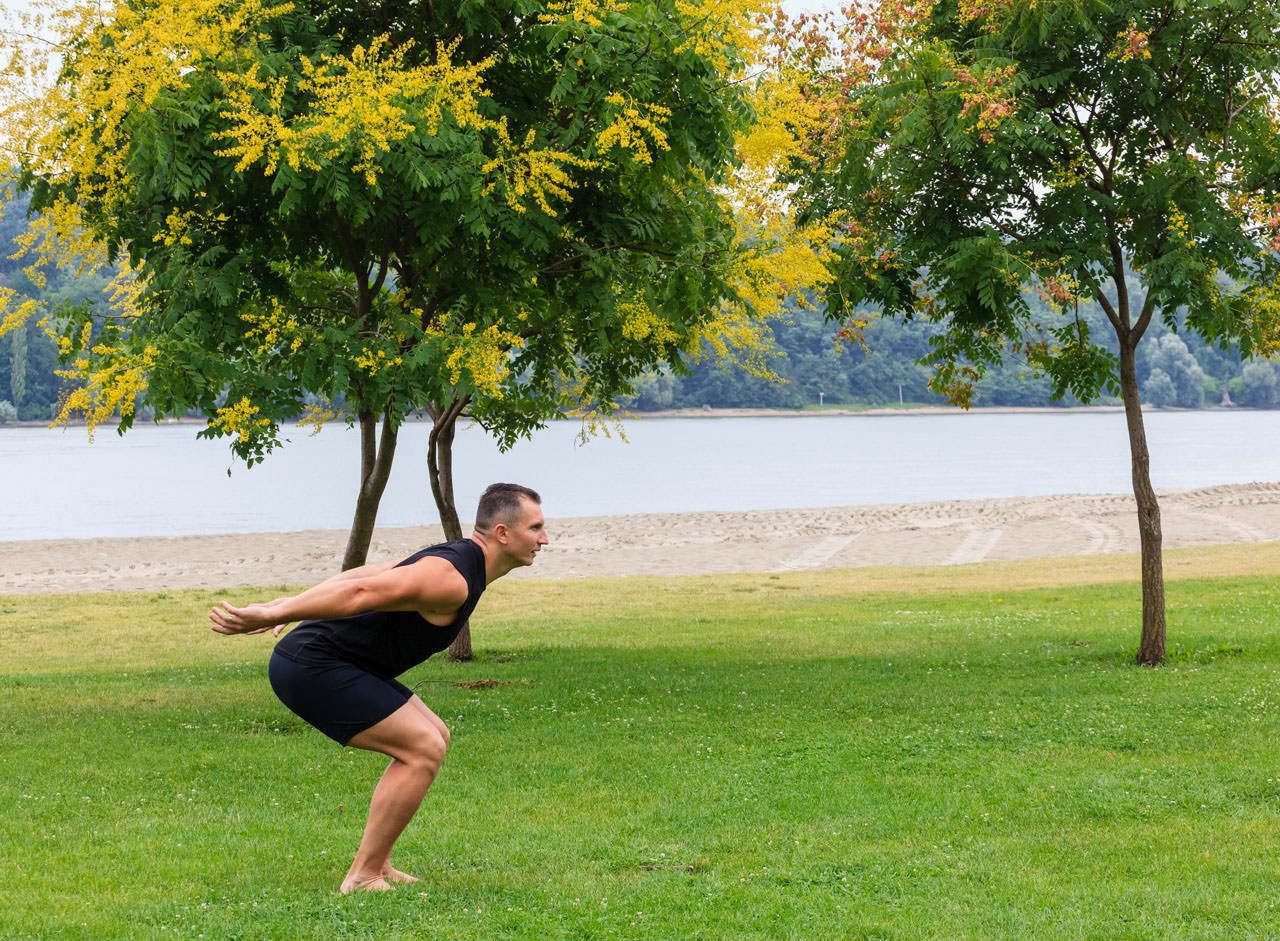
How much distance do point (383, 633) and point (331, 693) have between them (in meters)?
0.32

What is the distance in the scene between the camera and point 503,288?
36.6 ft

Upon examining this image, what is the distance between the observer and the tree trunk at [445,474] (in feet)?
46.4

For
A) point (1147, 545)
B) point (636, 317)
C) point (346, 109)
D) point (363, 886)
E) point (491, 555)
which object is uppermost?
point (346, 109)

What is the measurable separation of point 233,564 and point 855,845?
27.5 m

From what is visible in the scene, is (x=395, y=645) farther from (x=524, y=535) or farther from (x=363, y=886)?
(x=363, y=886)

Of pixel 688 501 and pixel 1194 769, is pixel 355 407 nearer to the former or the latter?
pixel 1194 769

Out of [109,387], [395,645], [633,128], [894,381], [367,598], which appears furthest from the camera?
[894,381]

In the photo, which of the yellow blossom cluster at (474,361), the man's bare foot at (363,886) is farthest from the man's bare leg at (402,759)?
the yellow blossom cluster at (474,361)

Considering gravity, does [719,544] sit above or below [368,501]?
below

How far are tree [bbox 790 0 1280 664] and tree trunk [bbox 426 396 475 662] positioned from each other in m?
4.33

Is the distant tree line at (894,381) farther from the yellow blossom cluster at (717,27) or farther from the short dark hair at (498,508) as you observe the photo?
the short dark hair at (498,508)

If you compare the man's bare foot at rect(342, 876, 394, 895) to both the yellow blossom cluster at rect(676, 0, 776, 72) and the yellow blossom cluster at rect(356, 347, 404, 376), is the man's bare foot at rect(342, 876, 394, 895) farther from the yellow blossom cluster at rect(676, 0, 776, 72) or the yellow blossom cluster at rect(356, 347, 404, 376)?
the yellow blossom cluster at rect(676, 0, 776, 72)

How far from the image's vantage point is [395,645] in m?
5.51

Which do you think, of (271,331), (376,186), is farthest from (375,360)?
(376,186)
